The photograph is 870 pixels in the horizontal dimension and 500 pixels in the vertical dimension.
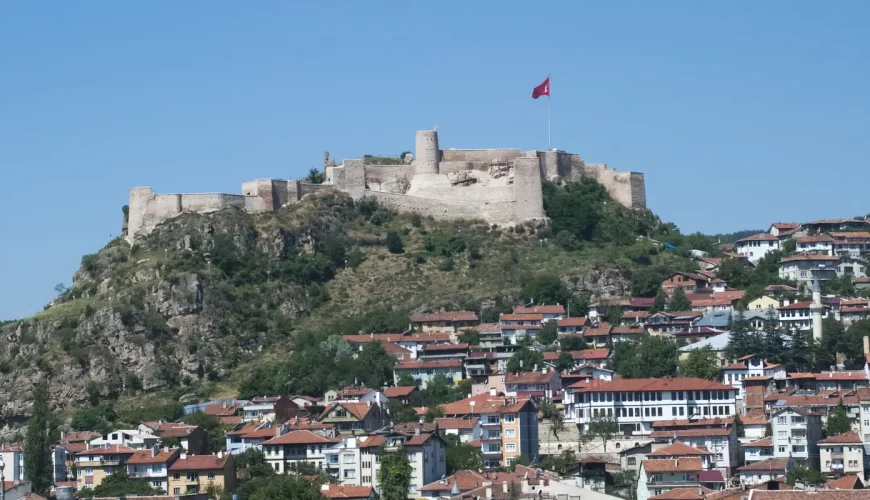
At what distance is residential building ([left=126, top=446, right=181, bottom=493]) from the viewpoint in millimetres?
79188

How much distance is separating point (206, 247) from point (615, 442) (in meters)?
34.6

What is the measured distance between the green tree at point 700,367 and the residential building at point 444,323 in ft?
49.7

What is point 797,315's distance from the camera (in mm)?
103875

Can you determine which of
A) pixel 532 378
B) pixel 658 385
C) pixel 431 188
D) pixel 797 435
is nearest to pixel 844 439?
pixel 797 435

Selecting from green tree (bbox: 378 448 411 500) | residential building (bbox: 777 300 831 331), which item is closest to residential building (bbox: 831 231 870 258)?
residential building (bbox: 777 300 831 331)

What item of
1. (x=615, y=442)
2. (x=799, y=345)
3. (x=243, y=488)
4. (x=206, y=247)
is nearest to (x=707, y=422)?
(x=615, y=442)

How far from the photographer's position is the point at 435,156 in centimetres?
12519

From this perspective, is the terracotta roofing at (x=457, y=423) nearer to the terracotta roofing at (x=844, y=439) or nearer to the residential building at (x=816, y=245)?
the terracotta roofing at (x=844, y=439)

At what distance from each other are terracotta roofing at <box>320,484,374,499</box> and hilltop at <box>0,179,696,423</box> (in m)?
25.5

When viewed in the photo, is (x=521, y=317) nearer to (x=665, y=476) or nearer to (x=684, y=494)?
(x=665, y=476)

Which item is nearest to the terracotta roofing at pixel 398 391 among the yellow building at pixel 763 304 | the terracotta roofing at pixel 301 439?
the terracotta roofing at pixel 301 439

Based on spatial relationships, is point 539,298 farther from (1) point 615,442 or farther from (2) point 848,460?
(2) point 848,460

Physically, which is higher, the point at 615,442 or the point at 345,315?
the point at 345,315

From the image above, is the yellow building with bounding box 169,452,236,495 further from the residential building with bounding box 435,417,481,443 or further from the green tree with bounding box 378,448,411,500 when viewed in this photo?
the residential building with bounding box 435,417,481,443
